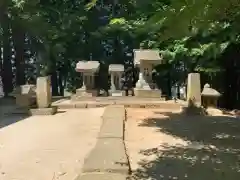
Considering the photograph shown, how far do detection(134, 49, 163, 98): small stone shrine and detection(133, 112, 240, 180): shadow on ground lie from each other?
6235 millimetres

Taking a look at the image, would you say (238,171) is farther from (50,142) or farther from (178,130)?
(50,142)

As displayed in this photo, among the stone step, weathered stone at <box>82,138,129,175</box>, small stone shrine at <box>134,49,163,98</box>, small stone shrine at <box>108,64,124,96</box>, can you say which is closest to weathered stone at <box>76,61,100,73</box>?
small stone shrine at <box>108,64,124,96</box>

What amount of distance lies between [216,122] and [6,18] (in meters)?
14.8

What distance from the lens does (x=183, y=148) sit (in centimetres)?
643

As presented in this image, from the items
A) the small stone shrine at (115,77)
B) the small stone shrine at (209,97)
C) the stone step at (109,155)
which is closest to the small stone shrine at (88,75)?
the small stone shrine at (115,77)

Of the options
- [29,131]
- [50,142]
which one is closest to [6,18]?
[29,131]

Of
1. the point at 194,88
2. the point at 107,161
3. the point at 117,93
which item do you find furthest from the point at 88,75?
the point at 107,161

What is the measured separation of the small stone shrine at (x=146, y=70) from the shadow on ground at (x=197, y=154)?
6.24 m

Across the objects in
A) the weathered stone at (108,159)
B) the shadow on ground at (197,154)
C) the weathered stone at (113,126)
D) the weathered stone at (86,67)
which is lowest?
the shadow on ground at (197,154)

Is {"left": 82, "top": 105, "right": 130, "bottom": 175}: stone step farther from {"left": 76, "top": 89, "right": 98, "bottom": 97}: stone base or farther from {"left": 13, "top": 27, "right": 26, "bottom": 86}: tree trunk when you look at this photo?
{"left": 13, "top": 27, "right": 26, "bottom": 86}: tree trunk

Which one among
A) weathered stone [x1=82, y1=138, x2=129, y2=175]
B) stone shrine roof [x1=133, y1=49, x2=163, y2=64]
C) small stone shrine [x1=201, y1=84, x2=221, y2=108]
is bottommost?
weathered stone [x1=82, y1=138, x2=129, y2=175]

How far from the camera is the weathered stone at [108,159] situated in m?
4.59

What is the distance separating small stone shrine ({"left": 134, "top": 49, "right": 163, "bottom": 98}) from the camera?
50.9 feet

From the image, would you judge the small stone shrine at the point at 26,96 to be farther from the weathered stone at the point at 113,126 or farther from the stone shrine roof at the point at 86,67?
the weathered stone at the point at 113,126
